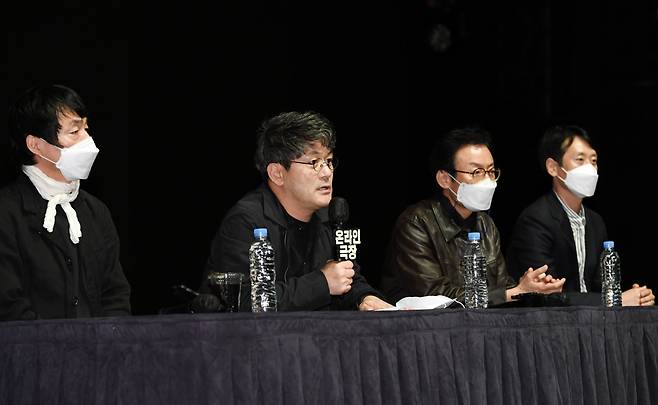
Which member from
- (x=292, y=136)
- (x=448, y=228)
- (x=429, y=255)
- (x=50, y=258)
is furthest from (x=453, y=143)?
(x=50, y=258)

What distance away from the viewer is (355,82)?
572 centimetres

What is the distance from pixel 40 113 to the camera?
3.46m

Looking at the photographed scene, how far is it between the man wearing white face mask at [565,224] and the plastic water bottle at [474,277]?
70 centimetres

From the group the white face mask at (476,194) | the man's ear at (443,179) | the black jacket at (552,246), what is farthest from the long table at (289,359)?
the black jacket at (552,246)

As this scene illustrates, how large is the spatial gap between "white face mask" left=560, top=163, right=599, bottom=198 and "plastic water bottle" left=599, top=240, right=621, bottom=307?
0.36 meters

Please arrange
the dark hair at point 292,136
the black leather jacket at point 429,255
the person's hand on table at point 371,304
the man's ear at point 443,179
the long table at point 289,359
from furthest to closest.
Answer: the man's ear at point 443,179, the black leather jacket at point 429,255, the dark hair at point 292,136, the person's hand on table at point 371,304, the long table at point 289,359

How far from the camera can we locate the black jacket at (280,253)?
3.39 metres

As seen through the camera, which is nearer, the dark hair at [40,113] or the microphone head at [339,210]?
the microphone head at [339,210]

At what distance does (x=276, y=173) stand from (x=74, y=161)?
0.70 metres

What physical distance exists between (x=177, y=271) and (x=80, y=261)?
1.57 metres

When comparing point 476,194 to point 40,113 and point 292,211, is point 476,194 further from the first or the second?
point 40,113

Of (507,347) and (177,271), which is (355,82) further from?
(507,347)

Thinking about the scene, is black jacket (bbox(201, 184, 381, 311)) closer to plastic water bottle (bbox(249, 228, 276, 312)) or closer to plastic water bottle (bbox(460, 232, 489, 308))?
plastic water bottle (bbox(249, 228, 276, 312))

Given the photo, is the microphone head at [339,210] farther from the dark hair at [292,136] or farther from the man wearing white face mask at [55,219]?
the man wearing white face mask at [55,219]
